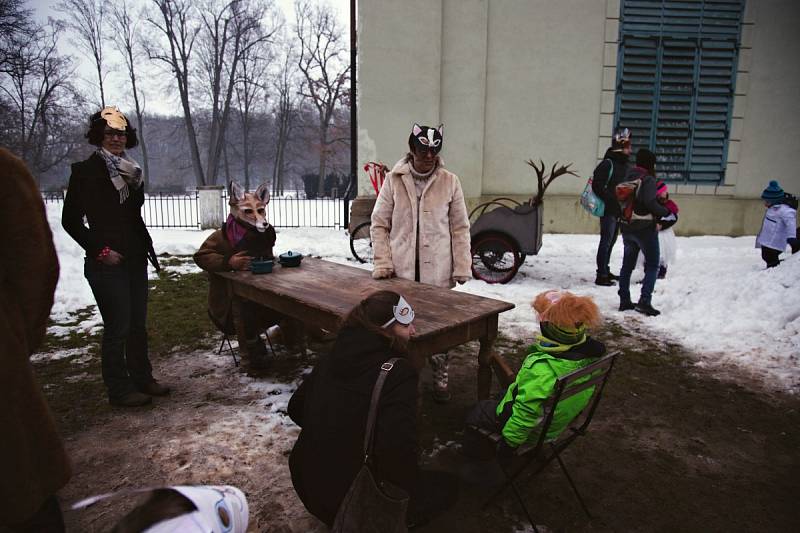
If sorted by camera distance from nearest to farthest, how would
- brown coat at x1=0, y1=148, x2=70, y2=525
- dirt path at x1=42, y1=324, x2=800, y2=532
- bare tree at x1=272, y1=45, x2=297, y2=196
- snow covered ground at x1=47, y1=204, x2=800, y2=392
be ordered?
brown coat at x1=0, y1=148, x2=70, y2=525 → dirt path at x1=42, y1=324, x2=800, y2=532 → snow covered ground at x1=47, y1=204, x2=800, y2=392 → bare tree at x1=272, y1=45, x2=297, y2=196

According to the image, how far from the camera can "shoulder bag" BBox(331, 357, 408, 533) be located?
198 cm

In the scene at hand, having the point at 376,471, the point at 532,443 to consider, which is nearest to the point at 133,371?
the point at 376,471

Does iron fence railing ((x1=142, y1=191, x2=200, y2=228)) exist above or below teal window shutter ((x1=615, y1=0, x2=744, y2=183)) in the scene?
below

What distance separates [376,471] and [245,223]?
2911mm

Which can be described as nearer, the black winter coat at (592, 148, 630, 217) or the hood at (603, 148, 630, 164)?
the hood at (603, 148, 630, 164)

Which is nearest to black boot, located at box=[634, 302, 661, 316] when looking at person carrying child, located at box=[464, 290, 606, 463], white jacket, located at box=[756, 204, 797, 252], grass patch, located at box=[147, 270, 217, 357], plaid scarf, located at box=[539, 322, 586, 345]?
white jacket, located at box=[756, 204, 797, 252]

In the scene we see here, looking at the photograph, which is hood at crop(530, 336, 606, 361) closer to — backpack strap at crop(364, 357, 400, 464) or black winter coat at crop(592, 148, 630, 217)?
backpack strap at crop(364, 357, 400, 464)

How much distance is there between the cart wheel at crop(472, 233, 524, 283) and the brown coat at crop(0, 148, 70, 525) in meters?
6.33

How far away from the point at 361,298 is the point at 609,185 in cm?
533

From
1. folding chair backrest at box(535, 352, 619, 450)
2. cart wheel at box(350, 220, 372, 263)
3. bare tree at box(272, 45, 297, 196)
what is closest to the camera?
folding chair backrest at box(535, 352, 619, 450)

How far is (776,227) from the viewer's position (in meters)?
7.59

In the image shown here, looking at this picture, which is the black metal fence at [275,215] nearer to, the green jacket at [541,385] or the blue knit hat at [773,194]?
the blue knit hat at [773,194]

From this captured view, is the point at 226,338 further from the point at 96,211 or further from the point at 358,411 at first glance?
the point at 358,411

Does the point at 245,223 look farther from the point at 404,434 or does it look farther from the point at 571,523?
the point at 571,523
